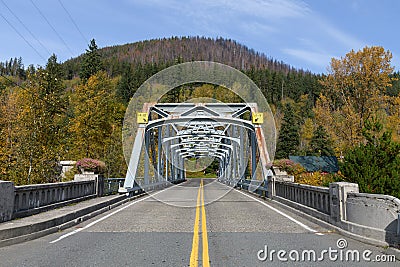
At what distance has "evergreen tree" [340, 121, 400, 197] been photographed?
9984 mm

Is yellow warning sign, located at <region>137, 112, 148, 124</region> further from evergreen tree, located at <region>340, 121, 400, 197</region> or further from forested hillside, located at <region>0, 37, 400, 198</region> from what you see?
evergreen tree, located at <region>340, 121, 400, 197</region>

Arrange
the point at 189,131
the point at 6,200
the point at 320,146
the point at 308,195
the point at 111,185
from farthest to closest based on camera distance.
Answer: the point at 320,146, the point at 189,131, the point at 111,185, the point at 308,195, the point at 6,200

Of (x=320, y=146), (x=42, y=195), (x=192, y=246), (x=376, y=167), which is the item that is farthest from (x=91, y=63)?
(x=192, y=246)

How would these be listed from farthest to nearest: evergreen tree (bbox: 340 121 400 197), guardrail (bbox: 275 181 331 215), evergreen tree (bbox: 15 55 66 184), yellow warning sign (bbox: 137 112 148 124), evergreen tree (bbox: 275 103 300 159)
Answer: evergreen tree (bbox: 275 103 300 159) < yellow warning sign (bbox: 137 112 148 124) < evergreen tree (bbox: 15 55 66 184) < evergreen tree (bbox: 340 121 400 197) < guardrail (bbox: 275 181 331 215)

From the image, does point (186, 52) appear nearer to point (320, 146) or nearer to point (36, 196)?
point (320, 146)

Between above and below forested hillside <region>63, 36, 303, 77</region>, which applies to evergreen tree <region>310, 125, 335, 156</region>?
below

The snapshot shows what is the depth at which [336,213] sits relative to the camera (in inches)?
348

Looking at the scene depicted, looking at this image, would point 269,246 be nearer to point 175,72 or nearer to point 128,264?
point 128,264

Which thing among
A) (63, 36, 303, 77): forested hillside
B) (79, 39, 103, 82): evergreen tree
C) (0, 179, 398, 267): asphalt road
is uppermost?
(63, 36, 303, 77): forested hillside

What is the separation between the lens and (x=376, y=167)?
406 inches

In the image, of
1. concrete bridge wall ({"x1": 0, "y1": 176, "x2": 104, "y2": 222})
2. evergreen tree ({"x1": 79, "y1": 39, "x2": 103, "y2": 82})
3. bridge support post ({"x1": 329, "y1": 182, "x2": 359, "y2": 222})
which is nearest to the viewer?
concrete bridge wall ({"x1": 0, "y1": 176, "x2": 104, "y2": 222})

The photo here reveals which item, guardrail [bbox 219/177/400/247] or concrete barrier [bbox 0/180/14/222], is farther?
concrete barrier [bbox 0/180/14/222]

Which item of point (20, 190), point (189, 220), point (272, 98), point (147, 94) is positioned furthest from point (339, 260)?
point (272, 98)

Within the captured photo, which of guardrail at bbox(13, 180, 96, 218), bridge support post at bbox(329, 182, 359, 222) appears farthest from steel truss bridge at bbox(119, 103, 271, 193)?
bridge support post at bbox(329, 182, 359, 222)
